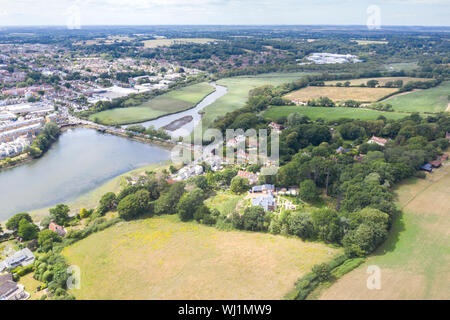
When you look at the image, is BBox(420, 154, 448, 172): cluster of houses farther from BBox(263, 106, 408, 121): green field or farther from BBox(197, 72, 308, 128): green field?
BBox(197, 72, 308, 128): green field

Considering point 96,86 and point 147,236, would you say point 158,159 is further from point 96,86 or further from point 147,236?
point 96,86

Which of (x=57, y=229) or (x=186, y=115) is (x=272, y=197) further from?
(x=186, y=115)

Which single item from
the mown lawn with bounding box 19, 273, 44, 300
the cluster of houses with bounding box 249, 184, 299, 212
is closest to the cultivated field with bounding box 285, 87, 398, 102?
the cluster of houses with bounding box 249, 184, 299, 212

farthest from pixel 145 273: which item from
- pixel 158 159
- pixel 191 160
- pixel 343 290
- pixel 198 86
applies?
pixel 198 86

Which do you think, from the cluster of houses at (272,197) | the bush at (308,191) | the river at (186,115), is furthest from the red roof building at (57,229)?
the river at (186,115)

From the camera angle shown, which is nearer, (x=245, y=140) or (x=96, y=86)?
(x=245, y=140)

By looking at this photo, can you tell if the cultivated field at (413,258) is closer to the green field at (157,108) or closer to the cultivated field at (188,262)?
the cultivated field at (188,262)

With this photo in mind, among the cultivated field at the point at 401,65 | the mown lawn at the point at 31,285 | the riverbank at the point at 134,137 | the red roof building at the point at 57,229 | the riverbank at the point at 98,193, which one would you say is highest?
the cultivated field at the point at 401,65
